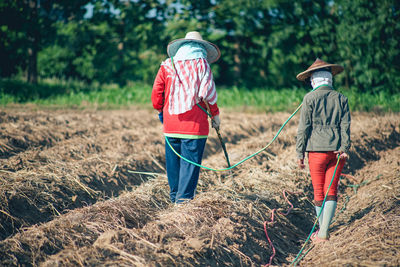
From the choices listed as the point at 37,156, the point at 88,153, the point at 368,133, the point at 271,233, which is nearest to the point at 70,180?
the point at 37,156

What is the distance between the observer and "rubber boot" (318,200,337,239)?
355 centimetres

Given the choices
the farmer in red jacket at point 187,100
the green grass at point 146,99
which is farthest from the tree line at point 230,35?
the farmer in red jacket at point 187,100

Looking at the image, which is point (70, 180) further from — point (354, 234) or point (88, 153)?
point (354, 234)

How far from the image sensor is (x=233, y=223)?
3457mm

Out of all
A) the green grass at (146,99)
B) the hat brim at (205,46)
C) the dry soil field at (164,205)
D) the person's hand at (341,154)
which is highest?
the hat brim at (205,46)

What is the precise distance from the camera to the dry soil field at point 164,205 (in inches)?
117

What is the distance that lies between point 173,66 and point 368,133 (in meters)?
4.95

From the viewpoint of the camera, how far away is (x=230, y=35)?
17.7 meters

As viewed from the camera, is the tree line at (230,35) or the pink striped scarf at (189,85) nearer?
the pink striped scarf at (189,85)

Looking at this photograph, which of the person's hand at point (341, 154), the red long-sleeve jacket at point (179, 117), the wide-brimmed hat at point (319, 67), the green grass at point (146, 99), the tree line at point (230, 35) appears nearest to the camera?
the person's hand at point (341, 154)

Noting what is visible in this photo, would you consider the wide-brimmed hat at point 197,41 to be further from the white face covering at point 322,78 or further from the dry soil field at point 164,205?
the dry soil field at point 164,205

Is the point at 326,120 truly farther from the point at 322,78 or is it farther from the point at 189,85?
the point at 189,85

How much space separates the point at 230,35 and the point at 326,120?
14.9 m

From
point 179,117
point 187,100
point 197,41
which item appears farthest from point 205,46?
point 179,117
